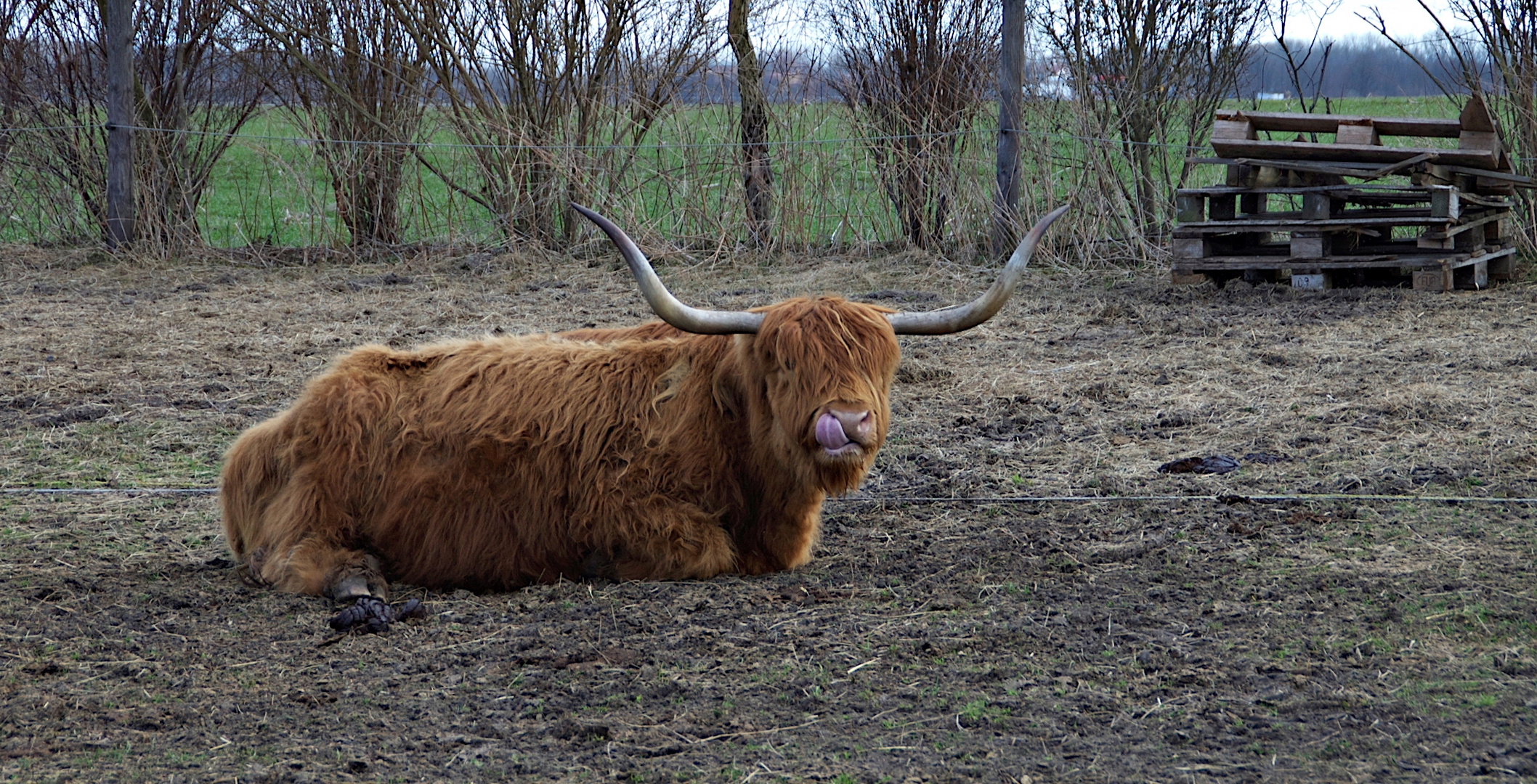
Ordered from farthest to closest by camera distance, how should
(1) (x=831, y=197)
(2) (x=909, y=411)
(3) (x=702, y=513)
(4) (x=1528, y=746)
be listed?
(1) (x=831, y=197) < (2) (x=909, y=411) < (3) (x=702, y=513) < (4) (x=1528, y=746)

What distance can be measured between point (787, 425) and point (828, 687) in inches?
40.5

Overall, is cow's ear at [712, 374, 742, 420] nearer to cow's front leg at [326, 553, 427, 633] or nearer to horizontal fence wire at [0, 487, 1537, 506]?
Result: horizontal fence wire at [0, 487, 1537, 506]

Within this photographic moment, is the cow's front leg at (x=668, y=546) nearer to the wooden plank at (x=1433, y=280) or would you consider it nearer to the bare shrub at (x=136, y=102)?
the wooden plank at (x=1433, y=280)

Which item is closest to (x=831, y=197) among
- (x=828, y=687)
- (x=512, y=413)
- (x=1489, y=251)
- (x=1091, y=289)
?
(x=1091, y=289)

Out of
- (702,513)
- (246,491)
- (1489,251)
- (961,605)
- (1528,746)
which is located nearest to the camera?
(1528,746)

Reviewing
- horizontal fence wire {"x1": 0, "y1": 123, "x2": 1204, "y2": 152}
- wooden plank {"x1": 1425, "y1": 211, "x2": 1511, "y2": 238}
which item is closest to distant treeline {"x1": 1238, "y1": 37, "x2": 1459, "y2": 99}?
wooden plank {"x1": 1425, "y1": 211, "x2": 1511, "y2": 238}

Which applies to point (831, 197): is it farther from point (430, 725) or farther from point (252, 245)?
point (430, 725)

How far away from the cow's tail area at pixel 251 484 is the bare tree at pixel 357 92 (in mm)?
8053

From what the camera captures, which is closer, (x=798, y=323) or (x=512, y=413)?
(x=798, y=323)

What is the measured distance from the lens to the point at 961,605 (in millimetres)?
3902

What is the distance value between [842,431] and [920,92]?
848cm

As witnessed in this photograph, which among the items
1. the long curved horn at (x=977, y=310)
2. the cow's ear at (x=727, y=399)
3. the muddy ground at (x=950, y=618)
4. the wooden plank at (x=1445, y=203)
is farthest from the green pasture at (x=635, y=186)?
the cow's ear at (x=727, y=399)

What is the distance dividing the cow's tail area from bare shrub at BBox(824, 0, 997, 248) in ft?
25.8

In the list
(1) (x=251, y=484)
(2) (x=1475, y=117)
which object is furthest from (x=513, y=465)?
(2) (x=1475, y=117)
